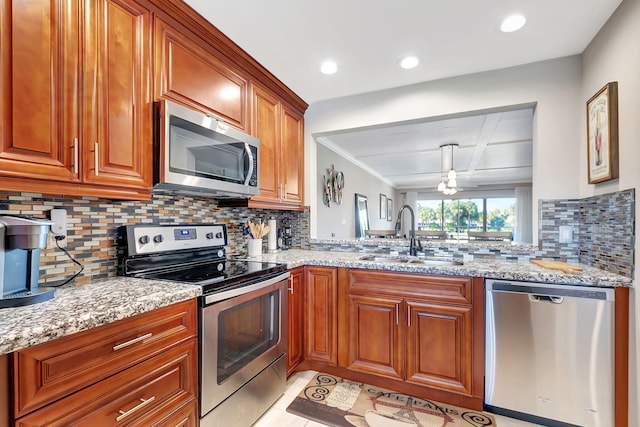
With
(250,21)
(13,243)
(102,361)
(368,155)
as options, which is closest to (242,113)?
(250,21)

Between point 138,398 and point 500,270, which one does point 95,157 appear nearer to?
point 138,398

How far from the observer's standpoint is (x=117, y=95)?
1.33m

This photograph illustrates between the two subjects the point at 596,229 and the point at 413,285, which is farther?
the point at 413,285

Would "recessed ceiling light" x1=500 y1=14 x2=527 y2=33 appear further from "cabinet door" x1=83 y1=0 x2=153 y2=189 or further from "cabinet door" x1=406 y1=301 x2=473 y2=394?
"cabinet door" x1=83 y1=0 x2=153 y2=189

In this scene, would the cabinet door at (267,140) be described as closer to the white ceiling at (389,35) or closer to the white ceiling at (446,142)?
the white ceiling at (389,35)

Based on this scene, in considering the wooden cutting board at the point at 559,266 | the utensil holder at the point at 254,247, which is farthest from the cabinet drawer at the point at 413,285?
the utensil holder at the point at 254,247

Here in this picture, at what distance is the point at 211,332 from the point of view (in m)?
1.38

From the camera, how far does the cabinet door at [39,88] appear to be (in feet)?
3.30

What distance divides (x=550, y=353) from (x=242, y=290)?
5.63 feet

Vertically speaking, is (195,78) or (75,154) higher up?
(195,78)

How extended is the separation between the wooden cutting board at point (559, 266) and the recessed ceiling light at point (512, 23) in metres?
1.42

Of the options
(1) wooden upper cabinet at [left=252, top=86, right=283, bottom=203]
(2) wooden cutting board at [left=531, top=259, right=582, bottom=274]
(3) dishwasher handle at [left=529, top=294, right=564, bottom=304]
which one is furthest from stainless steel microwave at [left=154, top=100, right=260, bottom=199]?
(2) wooden cutting board at [left=531, top=259, right=582, bottom=274]

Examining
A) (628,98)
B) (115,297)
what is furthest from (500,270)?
(115,297)

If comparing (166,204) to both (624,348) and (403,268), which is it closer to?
(403,268)
